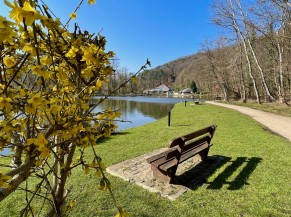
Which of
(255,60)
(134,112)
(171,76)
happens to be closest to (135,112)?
(134,112)

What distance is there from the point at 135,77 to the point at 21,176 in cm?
112

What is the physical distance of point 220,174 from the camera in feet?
17.1

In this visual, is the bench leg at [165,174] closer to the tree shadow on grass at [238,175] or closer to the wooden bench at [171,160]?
the wooden bench at [171,160]

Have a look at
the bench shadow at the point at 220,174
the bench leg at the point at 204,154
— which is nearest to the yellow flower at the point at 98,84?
the bench shadow at the point at 220,174

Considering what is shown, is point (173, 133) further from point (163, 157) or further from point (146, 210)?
point (146, 210)

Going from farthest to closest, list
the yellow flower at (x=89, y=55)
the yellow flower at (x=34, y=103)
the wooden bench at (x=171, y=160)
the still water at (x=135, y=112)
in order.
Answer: the still water at (x=135, y=112), the wooden bench at (x=171, y=160), the yellow flower at (x=89, y=55), the yellow flower at (x=34, y=103)

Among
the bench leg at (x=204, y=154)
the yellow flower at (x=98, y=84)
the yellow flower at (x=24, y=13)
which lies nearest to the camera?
the yellow flower at (x=24, y=13)

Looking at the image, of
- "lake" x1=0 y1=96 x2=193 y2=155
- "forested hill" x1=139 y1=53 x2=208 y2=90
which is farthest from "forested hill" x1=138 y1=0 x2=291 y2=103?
"forested hill" x1=139 y1=53 x2=208 y2=90

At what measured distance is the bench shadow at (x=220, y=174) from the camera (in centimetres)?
470

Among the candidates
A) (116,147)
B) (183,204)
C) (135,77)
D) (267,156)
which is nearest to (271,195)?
(183,204)

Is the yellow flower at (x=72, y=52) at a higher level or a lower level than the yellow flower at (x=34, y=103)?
higher

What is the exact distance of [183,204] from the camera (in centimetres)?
394

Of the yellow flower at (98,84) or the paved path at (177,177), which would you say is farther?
the paved path at (177,177)

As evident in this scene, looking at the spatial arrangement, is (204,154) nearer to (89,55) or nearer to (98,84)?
(98,84)
